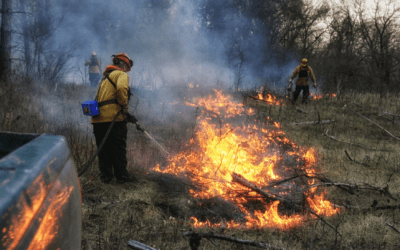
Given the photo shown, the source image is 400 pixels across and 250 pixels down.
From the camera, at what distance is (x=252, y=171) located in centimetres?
504

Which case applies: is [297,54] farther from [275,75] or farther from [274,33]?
[275,75]

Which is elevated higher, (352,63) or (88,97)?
(352,63)

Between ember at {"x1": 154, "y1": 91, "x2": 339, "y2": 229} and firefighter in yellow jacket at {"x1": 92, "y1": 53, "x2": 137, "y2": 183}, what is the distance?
3.47 feet

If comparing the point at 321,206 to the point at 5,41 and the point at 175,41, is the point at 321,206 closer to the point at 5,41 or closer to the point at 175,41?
the point at 5,41

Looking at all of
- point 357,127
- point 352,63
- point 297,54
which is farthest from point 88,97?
point 352,63

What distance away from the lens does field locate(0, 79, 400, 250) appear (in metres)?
3.08

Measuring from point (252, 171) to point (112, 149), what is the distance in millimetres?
2649

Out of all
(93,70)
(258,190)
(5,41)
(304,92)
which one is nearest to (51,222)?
(258,190)

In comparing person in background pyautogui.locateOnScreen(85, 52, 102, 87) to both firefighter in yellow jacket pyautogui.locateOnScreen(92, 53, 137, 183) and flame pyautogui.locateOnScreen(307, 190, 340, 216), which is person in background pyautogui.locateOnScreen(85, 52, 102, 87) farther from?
flame pyautogui.locateOnScreen(307, 190, 340, 216)

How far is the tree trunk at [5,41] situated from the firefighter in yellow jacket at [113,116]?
7.69 meters

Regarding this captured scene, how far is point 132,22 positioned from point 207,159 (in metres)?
20.5

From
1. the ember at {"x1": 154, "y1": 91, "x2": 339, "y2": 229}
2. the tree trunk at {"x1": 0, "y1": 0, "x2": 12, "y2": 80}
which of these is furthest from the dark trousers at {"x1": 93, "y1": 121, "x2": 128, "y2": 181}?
the tree trunk at {"x1": 0, "y1": 0, "x2": 12, "y2": 80}

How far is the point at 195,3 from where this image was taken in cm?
1914

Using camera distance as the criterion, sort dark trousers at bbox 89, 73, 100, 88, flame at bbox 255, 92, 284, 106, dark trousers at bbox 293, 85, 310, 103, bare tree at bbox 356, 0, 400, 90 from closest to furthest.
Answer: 1. dark trousers at bbox 293, 85, 310, 103
2. flame at bbox 255, 92, 284, 106
3. dark trousers at bbox 89, 73, 100, 88
4. bare tree at bbox 356, 0, 400, 90
